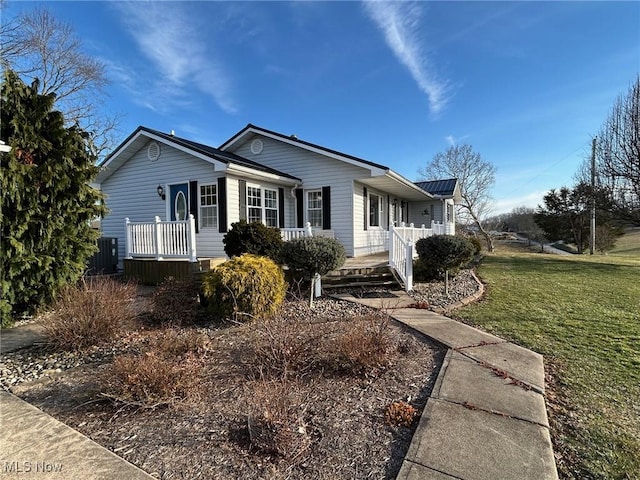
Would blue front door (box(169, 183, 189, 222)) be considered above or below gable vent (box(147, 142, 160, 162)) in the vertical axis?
below

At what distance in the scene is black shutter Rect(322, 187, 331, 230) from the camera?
11.5 meters

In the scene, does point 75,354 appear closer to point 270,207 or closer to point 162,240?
point 162,240

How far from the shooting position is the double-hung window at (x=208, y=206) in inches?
408

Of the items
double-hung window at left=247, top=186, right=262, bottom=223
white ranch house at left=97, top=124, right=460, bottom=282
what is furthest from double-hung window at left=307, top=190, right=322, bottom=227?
double-hung window at left=247, top=186, right=262, bottom=223

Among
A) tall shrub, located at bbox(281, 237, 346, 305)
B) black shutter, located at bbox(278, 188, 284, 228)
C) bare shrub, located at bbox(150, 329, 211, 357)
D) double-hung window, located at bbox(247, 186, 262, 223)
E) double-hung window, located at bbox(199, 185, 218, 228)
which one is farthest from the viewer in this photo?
black shutter, located at bbox(278, 188, 284, 228)

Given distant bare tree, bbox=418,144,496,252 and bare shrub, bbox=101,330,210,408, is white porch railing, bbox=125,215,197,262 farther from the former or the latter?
distant bare tree, bbox=418,144,496,252

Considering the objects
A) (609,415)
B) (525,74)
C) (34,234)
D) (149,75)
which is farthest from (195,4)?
(609,415)

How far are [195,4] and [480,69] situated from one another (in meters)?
9.51

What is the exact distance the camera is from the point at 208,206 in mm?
Answer: 10492

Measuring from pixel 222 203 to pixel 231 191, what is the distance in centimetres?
47

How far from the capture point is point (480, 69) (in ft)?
37.8

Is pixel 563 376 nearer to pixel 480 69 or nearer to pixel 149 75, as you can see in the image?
pixel 480 69

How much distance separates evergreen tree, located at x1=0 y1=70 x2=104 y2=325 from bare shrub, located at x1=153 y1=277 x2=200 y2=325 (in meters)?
2.11

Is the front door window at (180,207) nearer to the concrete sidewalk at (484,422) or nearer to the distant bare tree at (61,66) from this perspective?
the distant bare tree at (61,66)
